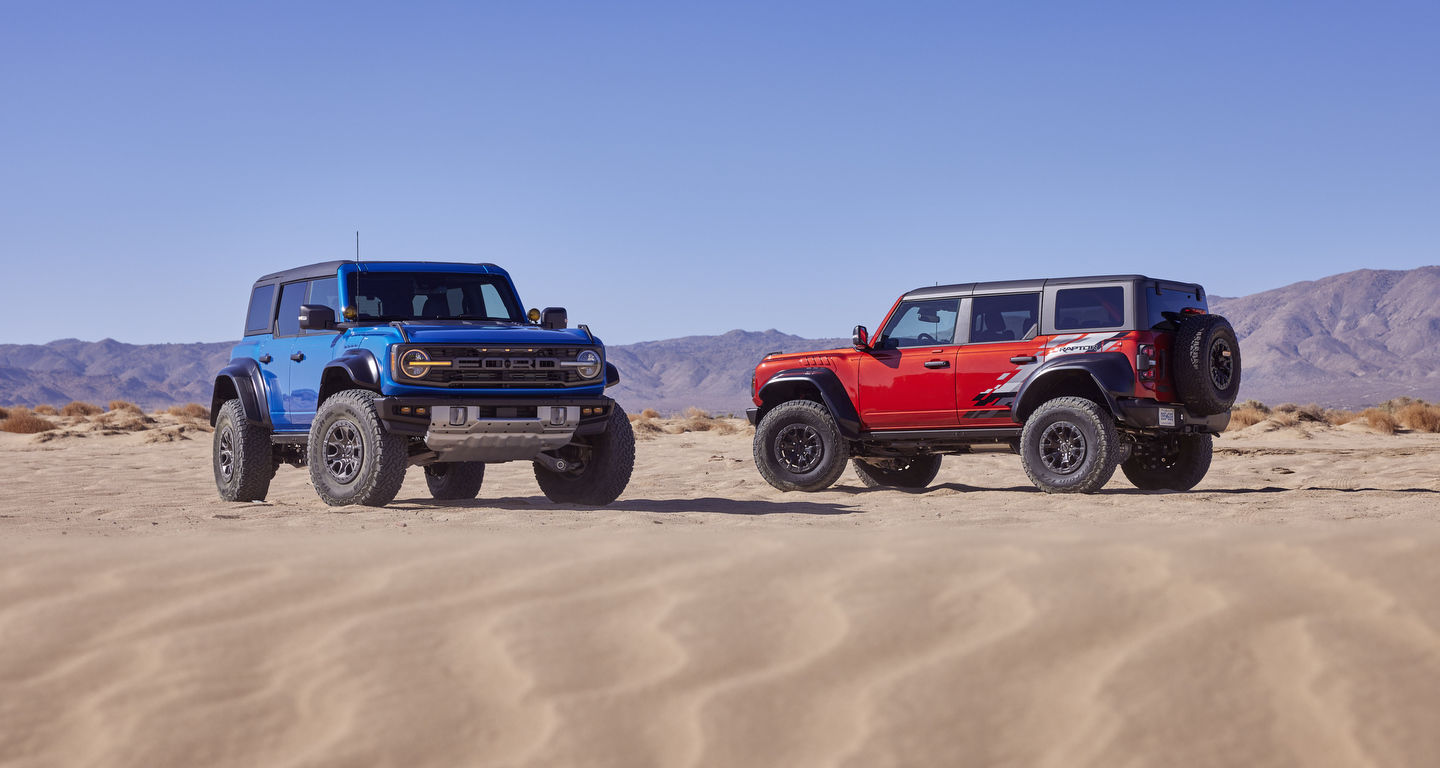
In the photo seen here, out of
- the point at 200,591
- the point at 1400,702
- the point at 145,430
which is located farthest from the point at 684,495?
the point at 145,430

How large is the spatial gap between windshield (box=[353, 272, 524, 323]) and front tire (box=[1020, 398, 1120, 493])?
427 centimetres

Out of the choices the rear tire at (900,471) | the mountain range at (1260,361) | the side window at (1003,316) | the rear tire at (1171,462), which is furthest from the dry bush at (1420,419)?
the mountain range at (1260,361)

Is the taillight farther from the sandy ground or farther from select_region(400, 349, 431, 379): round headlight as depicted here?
select_region(400, 349, 431, 379): round headlight

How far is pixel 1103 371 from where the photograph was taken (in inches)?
455

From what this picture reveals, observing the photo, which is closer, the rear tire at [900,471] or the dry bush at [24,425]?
the rear tire at [900,471]

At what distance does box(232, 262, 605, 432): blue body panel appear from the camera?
10133 mm

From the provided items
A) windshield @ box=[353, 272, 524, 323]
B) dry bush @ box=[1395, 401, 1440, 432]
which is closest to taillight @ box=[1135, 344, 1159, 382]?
windshield @ box=[353, 272, 524, 323]

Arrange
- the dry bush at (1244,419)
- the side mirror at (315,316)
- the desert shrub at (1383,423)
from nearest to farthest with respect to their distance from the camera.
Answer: the side mirror at (315,316)
the desert shrub at (1383,423)
the dry bush at (1244,419)

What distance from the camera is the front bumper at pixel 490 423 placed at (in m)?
10.0

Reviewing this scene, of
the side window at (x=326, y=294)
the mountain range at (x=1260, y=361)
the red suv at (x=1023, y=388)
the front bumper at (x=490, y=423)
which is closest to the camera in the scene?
the front bumper at (x=490, y=423)

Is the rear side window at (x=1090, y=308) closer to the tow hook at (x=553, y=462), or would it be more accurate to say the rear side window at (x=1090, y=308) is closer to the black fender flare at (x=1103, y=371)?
the black fender flare at (x=1103, y=371)

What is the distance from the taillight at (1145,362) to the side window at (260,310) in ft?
23.3

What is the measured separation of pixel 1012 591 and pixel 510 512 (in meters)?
5.09

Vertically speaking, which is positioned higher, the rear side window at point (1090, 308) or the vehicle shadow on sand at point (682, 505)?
the rear side window at point (1090, 308)
